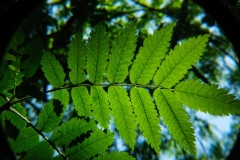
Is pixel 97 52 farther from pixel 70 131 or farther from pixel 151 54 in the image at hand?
pixel 70 131

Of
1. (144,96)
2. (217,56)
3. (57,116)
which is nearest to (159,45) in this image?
(144,96)

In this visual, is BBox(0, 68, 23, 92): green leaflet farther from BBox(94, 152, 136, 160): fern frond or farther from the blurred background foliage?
the blurred background foliage

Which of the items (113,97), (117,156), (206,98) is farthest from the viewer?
(113,97)

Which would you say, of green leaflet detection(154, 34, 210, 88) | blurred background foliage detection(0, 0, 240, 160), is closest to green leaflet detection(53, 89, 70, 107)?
green leaflet detection(154, 34, 210, 88)

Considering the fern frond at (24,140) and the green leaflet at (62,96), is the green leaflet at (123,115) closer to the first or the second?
the green leaflet at (62,96)

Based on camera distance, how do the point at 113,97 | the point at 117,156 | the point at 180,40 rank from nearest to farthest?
the point at 117,156, the point at 113,97, the point at 180,40

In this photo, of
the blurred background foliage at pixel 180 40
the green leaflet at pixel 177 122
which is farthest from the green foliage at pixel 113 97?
the blurred background foliage at pixel 180 40

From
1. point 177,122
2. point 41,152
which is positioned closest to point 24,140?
point 41,152
